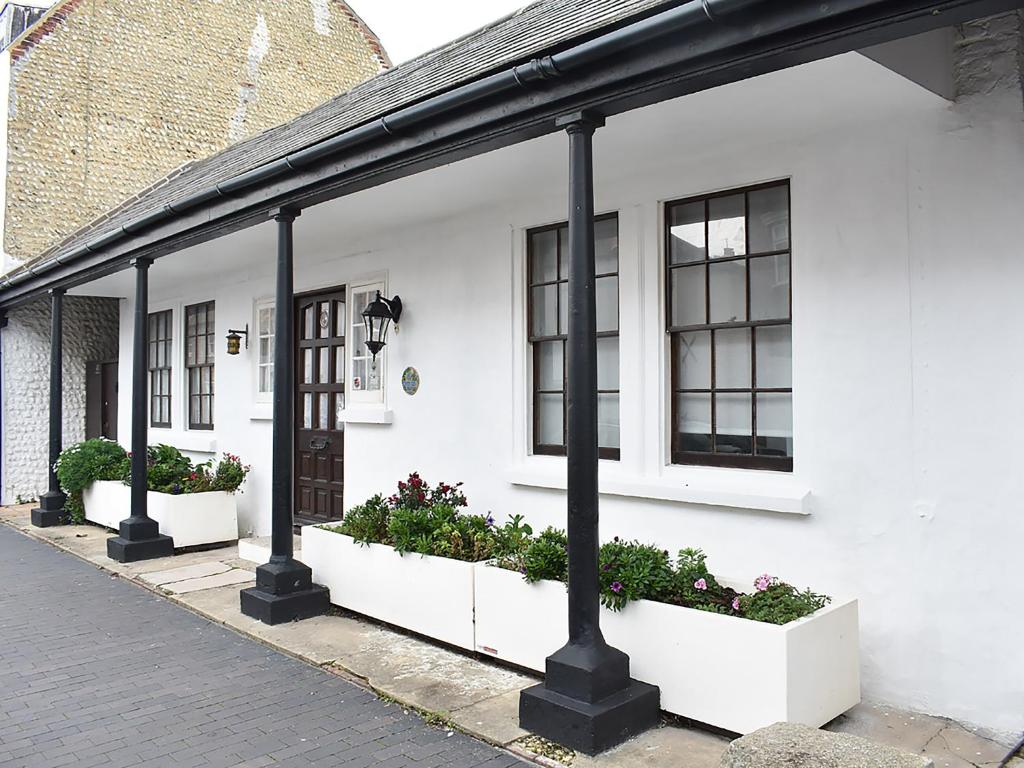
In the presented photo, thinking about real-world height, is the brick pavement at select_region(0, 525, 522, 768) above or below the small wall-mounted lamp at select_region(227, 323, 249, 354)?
below

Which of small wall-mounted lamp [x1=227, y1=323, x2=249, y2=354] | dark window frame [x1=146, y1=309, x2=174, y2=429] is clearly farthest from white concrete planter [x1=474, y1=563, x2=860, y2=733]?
dark window frame [x1=146, y1=309, x2=174, y2=429]

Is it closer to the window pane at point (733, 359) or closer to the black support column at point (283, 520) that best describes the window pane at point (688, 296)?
the window pane at point (733, 359)

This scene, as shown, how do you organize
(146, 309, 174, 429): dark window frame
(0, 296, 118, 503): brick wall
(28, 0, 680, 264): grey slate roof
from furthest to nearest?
(0, 296, 118, 503): brick wall
(146, 309, 174, 429): dark window frame
(28, 0, 680, 264): grey slate roof

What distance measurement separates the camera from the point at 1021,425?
4113 mm

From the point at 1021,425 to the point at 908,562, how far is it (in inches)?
35.9

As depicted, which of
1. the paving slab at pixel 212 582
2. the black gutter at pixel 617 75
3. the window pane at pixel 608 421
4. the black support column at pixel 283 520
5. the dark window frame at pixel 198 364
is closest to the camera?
the black gutter at pixel 617 75

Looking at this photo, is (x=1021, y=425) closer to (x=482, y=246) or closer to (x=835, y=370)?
(x=835, y=370)

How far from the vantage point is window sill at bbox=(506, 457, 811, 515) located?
4871mm

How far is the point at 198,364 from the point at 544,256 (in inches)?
258

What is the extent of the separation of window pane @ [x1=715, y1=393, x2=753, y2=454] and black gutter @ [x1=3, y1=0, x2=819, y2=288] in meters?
2.38

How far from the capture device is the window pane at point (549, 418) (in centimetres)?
652

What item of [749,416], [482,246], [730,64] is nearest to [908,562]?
[749,416]

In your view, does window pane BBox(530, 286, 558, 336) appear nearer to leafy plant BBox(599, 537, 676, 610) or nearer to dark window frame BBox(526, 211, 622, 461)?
dark window frame BBox(526, 211, 622, 461)

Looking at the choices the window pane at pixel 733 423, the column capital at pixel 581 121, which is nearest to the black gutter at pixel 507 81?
the column capital at pixel 581 121
